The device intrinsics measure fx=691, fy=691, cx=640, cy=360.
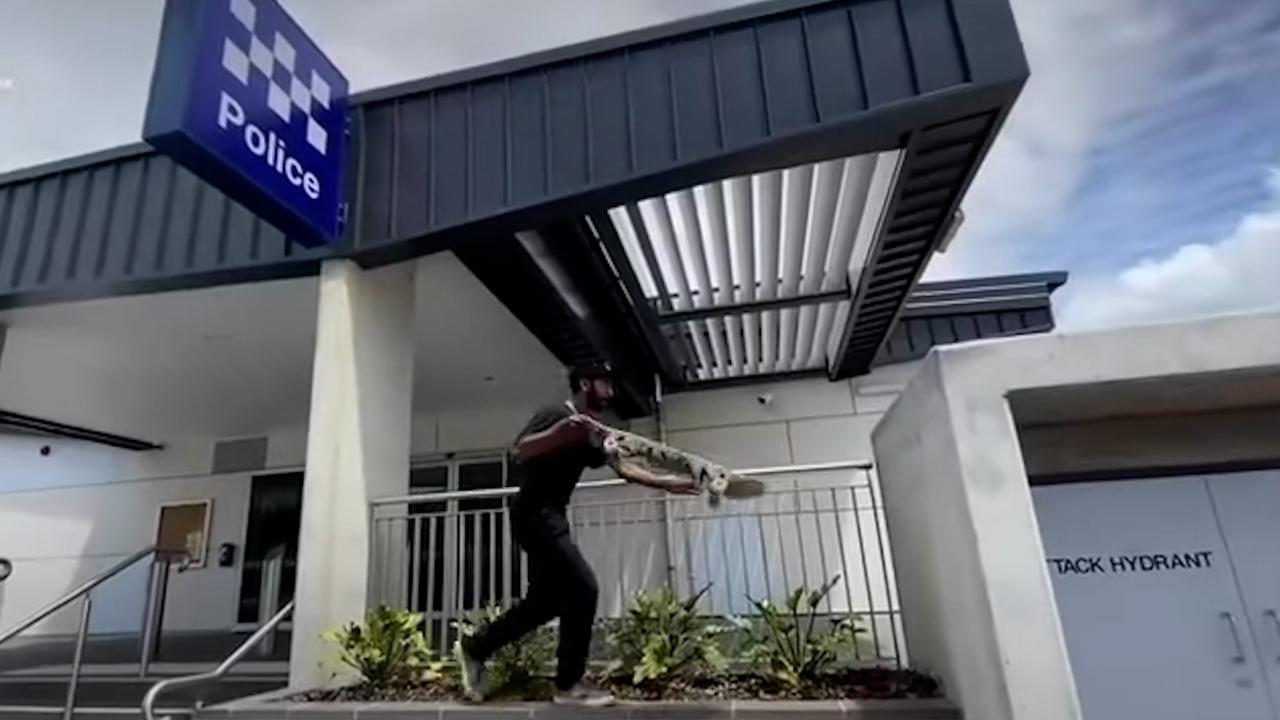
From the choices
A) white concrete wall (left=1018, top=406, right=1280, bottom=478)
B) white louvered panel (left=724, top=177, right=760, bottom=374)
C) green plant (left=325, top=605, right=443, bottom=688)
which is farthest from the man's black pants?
white louvered panel (left=724, top=177, right=760, bottom=374)

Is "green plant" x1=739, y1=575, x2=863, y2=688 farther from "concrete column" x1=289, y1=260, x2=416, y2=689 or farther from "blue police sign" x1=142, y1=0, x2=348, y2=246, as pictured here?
"blue police sign" x1=142, y1=0, x2=348, y2=246

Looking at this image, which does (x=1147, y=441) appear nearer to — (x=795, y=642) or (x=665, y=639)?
(x=795, y=642)

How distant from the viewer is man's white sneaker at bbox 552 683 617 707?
2910 mm

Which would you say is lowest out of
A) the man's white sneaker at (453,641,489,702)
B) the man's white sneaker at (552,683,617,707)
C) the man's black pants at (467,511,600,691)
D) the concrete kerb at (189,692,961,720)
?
the concrete kerb at (189,692,961,720)

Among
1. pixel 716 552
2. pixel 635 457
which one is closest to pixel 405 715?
pixel 635 457

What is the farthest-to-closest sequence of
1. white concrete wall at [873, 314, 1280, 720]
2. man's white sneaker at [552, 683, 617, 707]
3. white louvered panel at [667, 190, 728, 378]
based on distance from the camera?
white louvered panel at [667, 190, 728, 378], man's white sneaker at [552, 683, 617, 707], white concrete wall at [873, 314, 1280, 720]

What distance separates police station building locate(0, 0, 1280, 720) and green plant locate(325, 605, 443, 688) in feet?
0.97

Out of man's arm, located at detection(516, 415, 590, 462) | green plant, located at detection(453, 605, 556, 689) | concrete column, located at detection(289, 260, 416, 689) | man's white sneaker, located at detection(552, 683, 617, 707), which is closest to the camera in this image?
man's arm, located at detection(516, 415, 590, 462)

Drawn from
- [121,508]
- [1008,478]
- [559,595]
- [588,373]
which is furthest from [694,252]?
[121,508]

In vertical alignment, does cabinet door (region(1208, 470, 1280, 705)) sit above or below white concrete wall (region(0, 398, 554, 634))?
below

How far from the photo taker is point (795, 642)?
10.7ft

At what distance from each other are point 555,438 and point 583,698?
113 cm

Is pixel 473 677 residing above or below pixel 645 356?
below

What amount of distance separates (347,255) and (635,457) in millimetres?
2581
